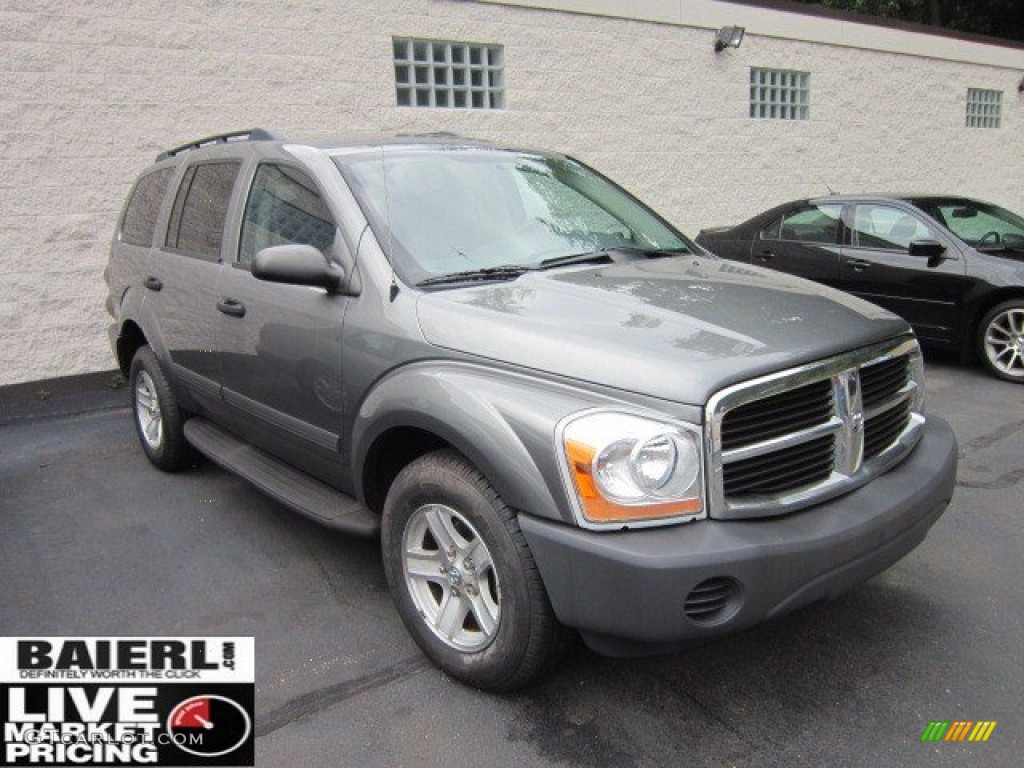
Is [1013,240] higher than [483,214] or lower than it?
lower

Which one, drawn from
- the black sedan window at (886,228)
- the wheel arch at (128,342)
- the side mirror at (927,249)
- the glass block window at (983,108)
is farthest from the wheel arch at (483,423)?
the glass block window at (983,108)

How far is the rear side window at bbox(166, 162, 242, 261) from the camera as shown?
405cm

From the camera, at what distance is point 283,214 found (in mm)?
3623

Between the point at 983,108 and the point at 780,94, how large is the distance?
5117 millimetres

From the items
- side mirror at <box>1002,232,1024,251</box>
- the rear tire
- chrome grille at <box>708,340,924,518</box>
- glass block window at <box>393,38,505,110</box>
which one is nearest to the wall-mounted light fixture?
glass block window at <box>393,38,505,110</box>

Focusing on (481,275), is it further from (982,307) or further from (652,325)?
(982,307)

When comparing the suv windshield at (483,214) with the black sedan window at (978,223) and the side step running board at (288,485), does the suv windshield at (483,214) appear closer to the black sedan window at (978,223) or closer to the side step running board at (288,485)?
the side step running board at (288,485)

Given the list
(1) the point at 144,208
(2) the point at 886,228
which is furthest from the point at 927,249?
(1) the point at 144,208

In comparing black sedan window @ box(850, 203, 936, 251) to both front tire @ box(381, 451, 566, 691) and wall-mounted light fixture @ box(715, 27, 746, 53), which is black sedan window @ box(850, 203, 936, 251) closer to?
wall-mounted light fixture @ box(715, 27, 746, 53)

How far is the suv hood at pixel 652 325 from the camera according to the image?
238 centimetres

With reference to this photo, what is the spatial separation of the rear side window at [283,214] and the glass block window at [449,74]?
466cm

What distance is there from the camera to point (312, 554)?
3.86 m

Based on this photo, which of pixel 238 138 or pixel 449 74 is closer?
pixel 238 138

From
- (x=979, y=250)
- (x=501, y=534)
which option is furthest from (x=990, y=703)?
(x=979, y=250)
